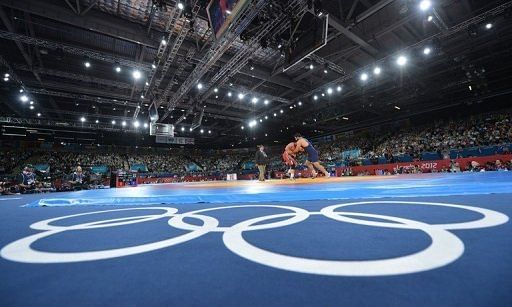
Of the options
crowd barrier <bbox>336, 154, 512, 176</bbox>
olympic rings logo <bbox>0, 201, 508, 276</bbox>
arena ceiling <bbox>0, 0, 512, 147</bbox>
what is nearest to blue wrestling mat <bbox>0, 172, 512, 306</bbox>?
olympic rings logo <bbox>0, 201, 508, 276</bbox>

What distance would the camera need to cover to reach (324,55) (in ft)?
37.3

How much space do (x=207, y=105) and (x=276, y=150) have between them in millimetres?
17630

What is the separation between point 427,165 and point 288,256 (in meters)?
17.3

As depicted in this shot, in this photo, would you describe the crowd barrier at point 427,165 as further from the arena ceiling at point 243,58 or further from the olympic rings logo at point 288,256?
the olympic rings logo at point 288,256

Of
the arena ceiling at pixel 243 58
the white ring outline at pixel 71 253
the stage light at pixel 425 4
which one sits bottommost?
the white ring outline at pixel 71 253

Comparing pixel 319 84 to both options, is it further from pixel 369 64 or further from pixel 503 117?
pixel 503 117

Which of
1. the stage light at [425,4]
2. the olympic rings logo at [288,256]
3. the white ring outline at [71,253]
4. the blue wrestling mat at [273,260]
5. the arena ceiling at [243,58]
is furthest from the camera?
the arena ceiling at [243,58]

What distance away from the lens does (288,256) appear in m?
1.26

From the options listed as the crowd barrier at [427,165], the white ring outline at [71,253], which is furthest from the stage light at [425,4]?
the crowd barrier at [427,165]

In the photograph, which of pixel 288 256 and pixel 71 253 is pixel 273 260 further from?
pixel 71 253

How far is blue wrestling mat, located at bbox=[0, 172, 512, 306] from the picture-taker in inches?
33.5

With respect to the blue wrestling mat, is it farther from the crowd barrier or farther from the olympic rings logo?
the crowd barrier

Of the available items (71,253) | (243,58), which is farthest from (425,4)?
(71,253)

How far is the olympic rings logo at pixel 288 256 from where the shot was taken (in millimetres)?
1073
